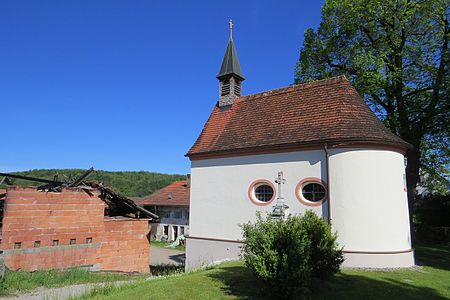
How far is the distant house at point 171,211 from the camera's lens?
3397 centimetres

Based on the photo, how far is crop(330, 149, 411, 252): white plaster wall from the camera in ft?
43.6

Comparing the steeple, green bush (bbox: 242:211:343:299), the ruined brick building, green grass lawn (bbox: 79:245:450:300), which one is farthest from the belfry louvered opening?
green bush (bbox: 242:211:343:299)

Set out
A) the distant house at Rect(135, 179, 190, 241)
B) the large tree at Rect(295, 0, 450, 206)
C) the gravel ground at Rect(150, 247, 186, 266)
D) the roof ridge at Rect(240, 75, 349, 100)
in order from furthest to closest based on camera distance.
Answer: the distant house at Rect(135, 179, 190, 241) < the gravel ground at Rect(150, 247, 186, 266) < the large tree at Rect(295, 0, 450, 206) < the roof ridge at Rect(240, 75, 349, 100)

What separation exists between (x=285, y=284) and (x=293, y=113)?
34.6 ft

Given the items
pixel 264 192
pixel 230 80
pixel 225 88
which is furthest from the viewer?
pixel 225 88

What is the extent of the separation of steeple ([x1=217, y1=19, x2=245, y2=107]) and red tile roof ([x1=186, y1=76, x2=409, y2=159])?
0.58m

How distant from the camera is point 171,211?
35.3m

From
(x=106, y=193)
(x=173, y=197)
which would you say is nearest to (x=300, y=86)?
(x=106, y=193)

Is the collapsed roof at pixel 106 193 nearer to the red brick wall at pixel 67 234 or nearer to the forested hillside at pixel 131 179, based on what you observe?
the red brick wall at pixel 67 234

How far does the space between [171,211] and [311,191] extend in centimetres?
2305

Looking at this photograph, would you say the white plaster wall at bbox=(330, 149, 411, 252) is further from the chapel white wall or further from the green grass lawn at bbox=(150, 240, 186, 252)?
the green grass lawn at bbox=(150, 240, 186, 252)

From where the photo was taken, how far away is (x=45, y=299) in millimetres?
7371

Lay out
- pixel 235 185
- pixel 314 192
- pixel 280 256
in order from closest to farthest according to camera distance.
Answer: pixel 280 256 → pixel 314 192 → pixel 235 185

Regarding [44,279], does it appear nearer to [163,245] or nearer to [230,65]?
[230,65]
